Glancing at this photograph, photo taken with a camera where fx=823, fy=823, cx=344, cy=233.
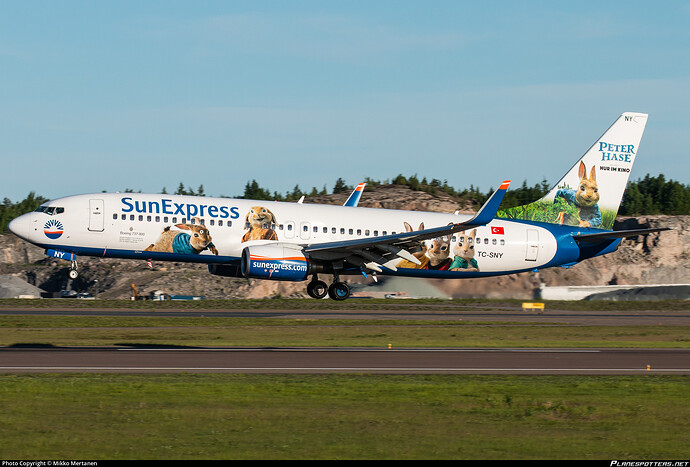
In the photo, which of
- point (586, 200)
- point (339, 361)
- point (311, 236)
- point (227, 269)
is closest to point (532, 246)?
point (586, 200)

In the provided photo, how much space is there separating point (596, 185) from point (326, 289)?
17378mm

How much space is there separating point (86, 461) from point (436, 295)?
1707 inches

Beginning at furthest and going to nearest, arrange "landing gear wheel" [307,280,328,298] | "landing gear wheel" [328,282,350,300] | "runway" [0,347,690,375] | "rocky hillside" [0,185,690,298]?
"rocky hillside" [0,185,690,298] → "landing gear wheel" [328,282,350,300] → "landing gear wheel" [307,280,328,298] → "runway" [0,347,690,375]

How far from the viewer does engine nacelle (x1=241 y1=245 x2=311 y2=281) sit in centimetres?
3609

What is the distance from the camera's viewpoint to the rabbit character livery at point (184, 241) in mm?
37406

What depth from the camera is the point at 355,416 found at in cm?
1489

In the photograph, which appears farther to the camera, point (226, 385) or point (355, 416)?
point (226, 385)

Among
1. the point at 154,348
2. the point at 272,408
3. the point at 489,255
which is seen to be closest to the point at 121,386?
the point at 272,408

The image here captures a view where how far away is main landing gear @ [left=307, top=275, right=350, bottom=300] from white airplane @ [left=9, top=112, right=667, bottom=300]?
6 centimetres

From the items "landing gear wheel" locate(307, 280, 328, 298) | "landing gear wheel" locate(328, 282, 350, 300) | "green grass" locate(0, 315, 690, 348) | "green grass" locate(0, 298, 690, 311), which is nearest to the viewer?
"green grass" locate(0, 315, 690, 348)

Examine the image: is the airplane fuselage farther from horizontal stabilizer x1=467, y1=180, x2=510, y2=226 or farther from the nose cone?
horizontal stabilizer x1=467, y1=180, x2=510, y2=226

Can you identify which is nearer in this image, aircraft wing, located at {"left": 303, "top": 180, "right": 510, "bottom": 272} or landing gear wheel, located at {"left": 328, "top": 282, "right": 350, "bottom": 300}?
aircraft wing, located at {"left": 303, "top": 180, "right": 510, "bottom": 272}

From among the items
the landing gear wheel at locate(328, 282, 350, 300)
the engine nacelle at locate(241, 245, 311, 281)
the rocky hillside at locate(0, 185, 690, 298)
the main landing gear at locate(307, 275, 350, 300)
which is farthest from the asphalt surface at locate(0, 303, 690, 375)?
the rocky hillside at locate(0, 185, 690, 298)

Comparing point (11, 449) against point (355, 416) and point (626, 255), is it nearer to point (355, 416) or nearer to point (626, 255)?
point (355, 416)
